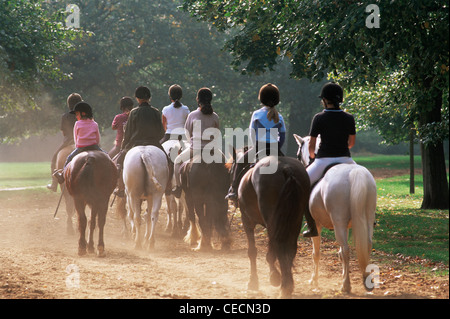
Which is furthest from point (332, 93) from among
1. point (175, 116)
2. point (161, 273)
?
point (175, 116)

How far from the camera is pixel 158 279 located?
8500 mm

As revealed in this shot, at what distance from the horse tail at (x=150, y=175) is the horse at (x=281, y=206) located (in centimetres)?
359

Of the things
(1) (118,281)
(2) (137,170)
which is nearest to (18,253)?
(2) (137,170)

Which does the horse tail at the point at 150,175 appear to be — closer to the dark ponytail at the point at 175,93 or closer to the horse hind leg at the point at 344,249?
the dark ponytail at the point at 175,93

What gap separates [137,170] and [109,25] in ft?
70.6

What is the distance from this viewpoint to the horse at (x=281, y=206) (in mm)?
6891

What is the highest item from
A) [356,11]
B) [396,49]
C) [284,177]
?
[356,11]

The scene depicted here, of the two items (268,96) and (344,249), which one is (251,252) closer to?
(344,249)

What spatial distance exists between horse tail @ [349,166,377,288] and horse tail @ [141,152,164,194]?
459cm

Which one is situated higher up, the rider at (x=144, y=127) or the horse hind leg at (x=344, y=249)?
the rider at (x=144, y=127)

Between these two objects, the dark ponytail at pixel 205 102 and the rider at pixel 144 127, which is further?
the rider at pixel 144 127

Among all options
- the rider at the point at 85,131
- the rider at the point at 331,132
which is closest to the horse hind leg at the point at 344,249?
the rider at the point at 331,132

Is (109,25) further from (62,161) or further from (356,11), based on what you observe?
(356,11)
